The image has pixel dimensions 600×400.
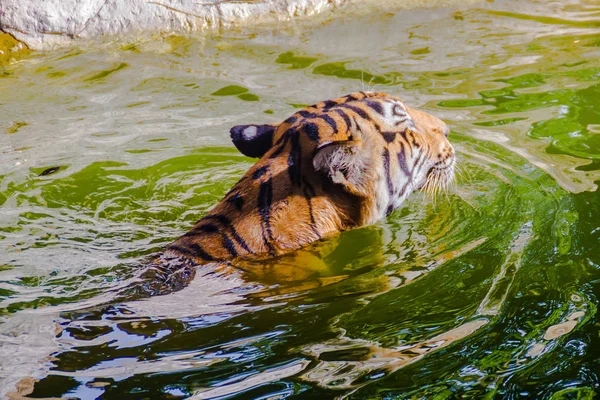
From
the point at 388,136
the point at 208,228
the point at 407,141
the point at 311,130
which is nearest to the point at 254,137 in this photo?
the point at 311,130

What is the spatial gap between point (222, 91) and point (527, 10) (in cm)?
311

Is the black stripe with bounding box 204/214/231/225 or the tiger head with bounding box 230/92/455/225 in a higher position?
the tiger head with bounding box 230/92/455/225

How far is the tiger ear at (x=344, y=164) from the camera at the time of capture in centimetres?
360

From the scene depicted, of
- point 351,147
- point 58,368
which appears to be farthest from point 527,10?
point 58,368

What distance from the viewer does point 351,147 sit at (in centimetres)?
366

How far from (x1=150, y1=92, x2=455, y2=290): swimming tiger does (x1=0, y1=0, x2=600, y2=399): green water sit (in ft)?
0.40

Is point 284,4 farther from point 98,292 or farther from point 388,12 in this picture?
point 98,292

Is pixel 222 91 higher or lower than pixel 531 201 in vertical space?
higher

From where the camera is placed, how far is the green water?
111 inches

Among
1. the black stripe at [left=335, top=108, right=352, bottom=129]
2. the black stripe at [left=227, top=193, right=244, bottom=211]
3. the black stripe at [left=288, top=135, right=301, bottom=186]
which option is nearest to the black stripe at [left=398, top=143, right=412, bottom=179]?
the black stripe at [left=335, top=108, right=352, bottom=129]

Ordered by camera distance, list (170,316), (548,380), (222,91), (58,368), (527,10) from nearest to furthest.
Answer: (548,380) < (58,368) < (170,316) < (222,91) < (527,10)

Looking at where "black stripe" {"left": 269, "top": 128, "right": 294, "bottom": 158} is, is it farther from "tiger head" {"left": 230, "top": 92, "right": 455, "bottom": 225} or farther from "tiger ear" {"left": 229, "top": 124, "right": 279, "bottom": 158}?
"tiger ear" {"left": 229, "top": 124, "right": 279, "bottom": 158}

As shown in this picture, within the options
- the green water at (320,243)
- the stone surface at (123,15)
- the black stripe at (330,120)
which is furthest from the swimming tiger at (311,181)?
the stone surface at (123,15)

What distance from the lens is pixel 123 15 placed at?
7777mm
